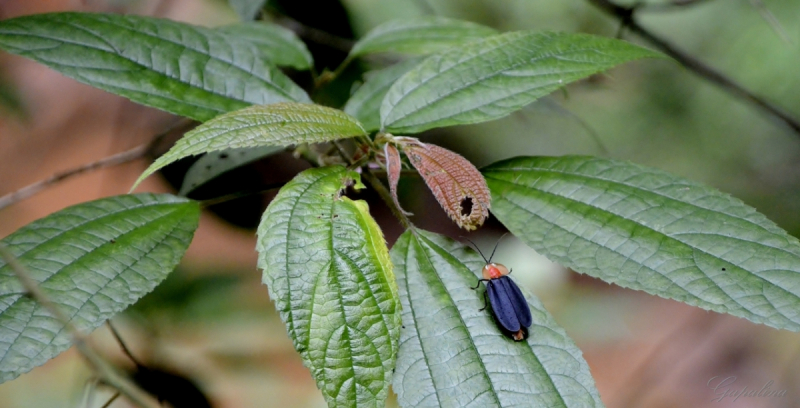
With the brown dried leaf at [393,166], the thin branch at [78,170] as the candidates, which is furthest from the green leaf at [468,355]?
the thin branch at [78,170]

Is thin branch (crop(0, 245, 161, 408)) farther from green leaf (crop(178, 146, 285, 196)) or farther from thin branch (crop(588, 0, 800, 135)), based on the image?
thin branch (crop(588, 0, 800, 135))

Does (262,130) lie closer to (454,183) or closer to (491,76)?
(454,183)

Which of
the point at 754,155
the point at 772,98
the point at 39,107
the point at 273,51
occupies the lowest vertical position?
the point at 754,155

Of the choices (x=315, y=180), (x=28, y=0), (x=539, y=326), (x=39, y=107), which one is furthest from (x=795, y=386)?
(x=28, y=0)

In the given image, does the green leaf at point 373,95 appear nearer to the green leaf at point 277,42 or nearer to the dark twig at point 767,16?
the green leaf at point 277,42

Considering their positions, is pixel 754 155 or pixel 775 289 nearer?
pixel 775 289

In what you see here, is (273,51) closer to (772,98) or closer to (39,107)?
(39,107)

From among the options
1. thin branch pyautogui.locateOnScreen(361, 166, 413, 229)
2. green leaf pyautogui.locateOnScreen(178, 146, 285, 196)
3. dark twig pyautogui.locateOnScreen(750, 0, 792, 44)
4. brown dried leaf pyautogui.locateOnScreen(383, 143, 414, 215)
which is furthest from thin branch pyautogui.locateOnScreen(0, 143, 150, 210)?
dark twig pyautogui.locateOnScreen(750, 0, 792, 44)
